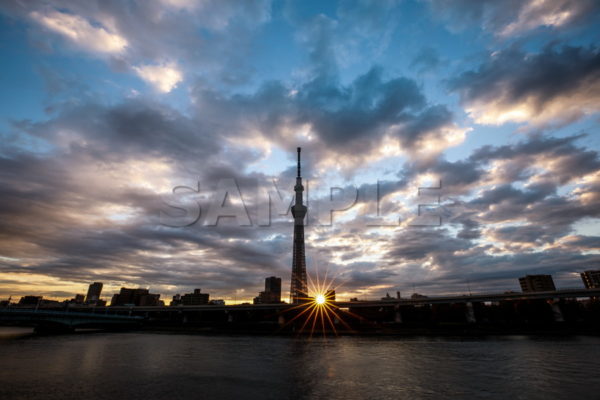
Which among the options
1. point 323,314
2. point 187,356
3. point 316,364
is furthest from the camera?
point 323,314

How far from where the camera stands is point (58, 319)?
3440 inches

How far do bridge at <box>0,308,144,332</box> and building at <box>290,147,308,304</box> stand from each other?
A: 68.0 meters

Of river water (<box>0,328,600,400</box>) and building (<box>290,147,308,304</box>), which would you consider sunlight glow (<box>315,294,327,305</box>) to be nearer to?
building (<box>290,147,308,304</box>)

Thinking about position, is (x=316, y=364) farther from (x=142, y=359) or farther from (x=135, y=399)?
(x=142, y=359)

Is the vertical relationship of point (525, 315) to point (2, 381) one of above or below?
above

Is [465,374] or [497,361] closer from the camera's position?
[465,374]

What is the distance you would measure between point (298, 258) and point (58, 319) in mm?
90404

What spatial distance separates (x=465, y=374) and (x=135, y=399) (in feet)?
96.7

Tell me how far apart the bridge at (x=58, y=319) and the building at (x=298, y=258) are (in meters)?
68.0

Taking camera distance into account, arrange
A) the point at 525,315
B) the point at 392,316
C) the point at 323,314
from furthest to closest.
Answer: the point at 392,316, the point at 323,314, the point at 525,315

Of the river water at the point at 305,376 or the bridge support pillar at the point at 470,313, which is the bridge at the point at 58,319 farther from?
the bridge support pillar at the point at 470,313

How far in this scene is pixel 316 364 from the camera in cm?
3475

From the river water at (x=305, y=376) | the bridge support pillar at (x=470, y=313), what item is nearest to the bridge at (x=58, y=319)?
A: the river water at (x=305, y=376)

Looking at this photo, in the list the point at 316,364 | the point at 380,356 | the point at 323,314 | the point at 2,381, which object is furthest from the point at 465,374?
the point at 323,314
